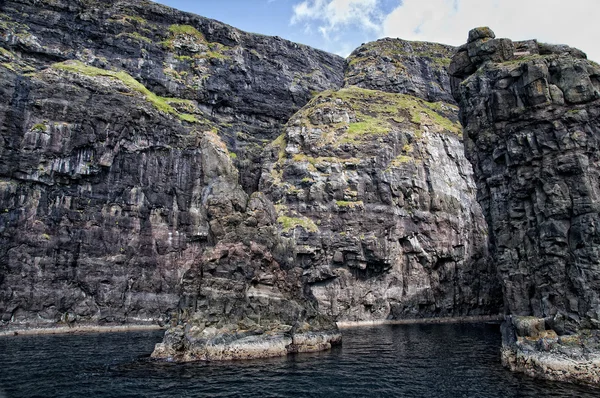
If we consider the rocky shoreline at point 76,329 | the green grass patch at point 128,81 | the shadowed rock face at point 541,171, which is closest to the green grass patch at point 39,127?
the green grass patch at point 128,81

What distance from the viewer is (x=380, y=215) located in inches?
3920

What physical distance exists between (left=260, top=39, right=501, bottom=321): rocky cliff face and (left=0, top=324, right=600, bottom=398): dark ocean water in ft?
131

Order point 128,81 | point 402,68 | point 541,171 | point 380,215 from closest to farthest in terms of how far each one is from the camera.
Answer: point 541,171
point 380,215
point 128,81
point 402,68

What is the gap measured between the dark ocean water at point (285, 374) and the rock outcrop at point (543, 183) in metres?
5.50

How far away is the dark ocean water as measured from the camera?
31.5m

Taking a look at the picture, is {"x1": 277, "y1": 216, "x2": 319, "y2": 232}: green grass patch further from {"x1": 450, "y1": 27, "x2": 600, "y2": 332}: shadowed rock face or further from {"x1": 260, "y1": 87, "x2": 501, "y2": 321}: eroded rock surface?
{"x1": 450, "y1": 27, "x2": 600, "y2": 332}: shadowed rock face

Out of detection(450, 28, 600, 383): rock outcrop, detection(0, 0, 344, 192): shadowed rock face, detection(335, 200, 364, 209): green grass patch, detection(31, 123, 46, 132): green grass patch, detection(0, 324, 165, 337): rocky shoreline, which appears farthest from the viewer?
detection(0, 0, 344, 192): shadowed rock face

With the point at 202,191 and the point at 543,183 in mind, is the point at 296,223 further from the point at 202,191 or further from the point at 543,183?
the point at 543,183

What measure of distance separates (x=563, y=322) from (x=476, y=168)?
67.8 feet

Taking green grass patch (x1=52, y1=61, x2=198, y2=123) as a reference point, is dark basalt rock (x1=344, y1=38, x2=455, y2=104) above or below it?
above

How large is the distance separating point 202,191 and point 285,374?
223ft

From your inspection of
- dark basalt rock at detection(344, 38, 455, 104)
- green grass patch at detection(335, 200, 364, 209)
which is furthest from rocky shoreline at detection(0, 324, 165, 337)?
dark basalt rock at detection(344, 38, 455, 104)

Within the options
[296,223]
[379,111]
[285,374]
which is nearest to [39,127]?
[296,223]

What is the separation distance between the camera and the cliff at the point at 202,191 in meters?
64.1
